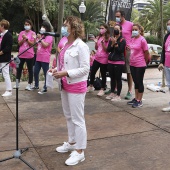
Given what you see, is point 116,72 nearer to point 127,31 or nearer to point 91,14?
point 127,31

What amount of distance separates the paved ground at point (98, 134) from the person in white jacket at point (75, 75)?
334 millimetres

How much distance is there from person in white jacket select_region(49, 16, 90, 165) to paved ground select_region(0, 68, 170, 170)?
334 millimetres

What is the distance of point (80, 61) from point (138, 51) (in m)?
3.09

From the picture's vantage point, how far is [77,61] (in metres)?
3.51

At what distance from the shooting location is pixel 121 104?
22.0 ft

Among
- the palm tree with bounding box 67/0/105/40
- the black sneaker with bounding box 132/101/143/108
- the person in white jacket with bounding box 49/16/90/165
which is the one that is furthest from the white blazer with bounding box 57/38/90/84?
the palm tree with bounding box 67/0/105/40

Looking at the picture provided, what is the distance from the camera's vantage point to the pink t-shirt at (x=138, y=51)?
20.3 ft

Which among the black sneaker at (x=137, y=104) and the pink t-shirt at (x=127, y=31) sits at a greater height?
the pink t-shirt at (x=127, y=31)

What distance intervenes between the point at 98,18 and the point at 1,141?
32.6m

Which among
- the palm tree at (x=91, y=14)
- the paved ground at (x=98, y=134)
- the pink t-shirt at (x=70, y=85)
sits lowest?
the paved ground at (x=98, y=134)

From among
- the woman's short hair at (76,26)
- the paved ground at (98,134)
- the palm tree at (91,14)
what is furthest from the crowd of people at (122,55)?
the palm tree at (91,14)

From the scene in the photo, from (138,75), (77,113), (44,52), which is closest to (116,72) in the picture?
(138,75)

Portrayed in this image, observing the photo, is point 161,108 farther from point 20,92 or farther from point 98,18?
point 98,18

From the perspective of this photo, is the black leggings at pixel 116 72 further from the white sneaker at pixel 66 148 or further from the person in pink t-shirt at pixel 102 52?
the white sneaker at pixel 66 148
